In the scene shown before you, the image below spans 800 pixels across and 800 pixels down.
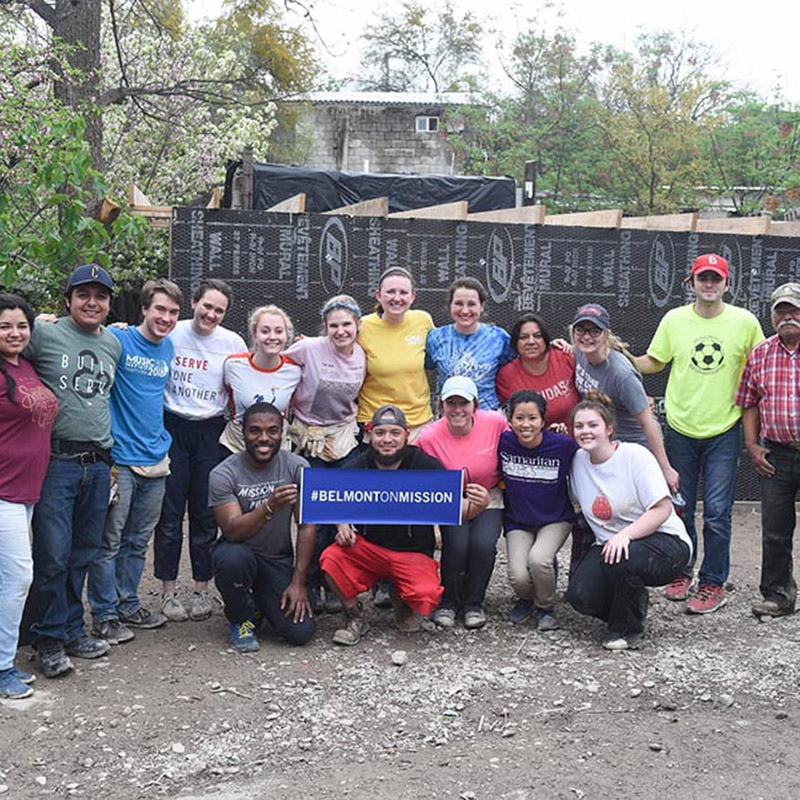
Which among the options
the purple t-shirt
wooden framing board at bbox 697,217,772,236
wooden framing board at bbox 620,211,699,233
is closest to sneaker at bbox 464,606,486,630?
the purple t-shirt

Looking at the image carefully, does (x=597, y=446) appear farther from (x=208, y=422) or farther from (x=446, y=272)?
(x=446, y=272)

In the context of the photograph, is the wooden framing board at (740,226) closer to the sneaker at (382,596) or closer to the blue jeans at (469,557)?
the blue jeans at (469,557)

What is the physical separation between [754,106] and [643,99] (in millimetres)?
3152

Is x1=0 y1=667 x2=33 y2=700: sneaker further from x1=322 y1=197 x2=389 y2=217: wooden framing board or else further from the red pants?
x1=322 y1=197 x2=389 y2=217: wooden framing board

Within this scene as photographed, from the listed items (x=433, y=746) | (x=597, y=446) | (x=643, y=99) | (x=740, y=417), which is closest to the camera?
(x=433, y=746)

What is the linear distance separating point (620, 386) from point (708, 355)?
606 mm

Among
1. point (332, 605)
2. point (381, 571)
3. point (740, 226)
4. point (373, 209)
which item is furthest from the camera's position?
point (740, 226)

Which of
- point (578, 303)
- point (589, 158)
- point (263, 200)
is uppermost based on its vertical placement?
point (589, 158)

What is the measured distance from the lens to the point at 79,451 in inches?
180

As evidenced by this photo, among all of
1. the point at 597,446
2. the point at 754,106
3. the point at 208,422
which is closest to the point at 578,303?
the point at 597,446

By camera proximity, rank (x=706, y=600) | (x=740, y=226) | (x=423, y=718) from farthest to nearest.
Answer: (x=740, y=226), (x=706, y=600), (x=423, y=718)

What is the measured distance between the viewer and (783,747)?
13.1 ft

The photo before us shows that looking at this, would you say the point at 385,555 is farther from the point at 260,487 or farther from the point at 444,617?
the point at 260,487

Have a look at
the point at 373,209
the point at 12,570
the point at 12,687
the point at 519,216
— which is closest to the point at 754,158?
the point at 519,216
